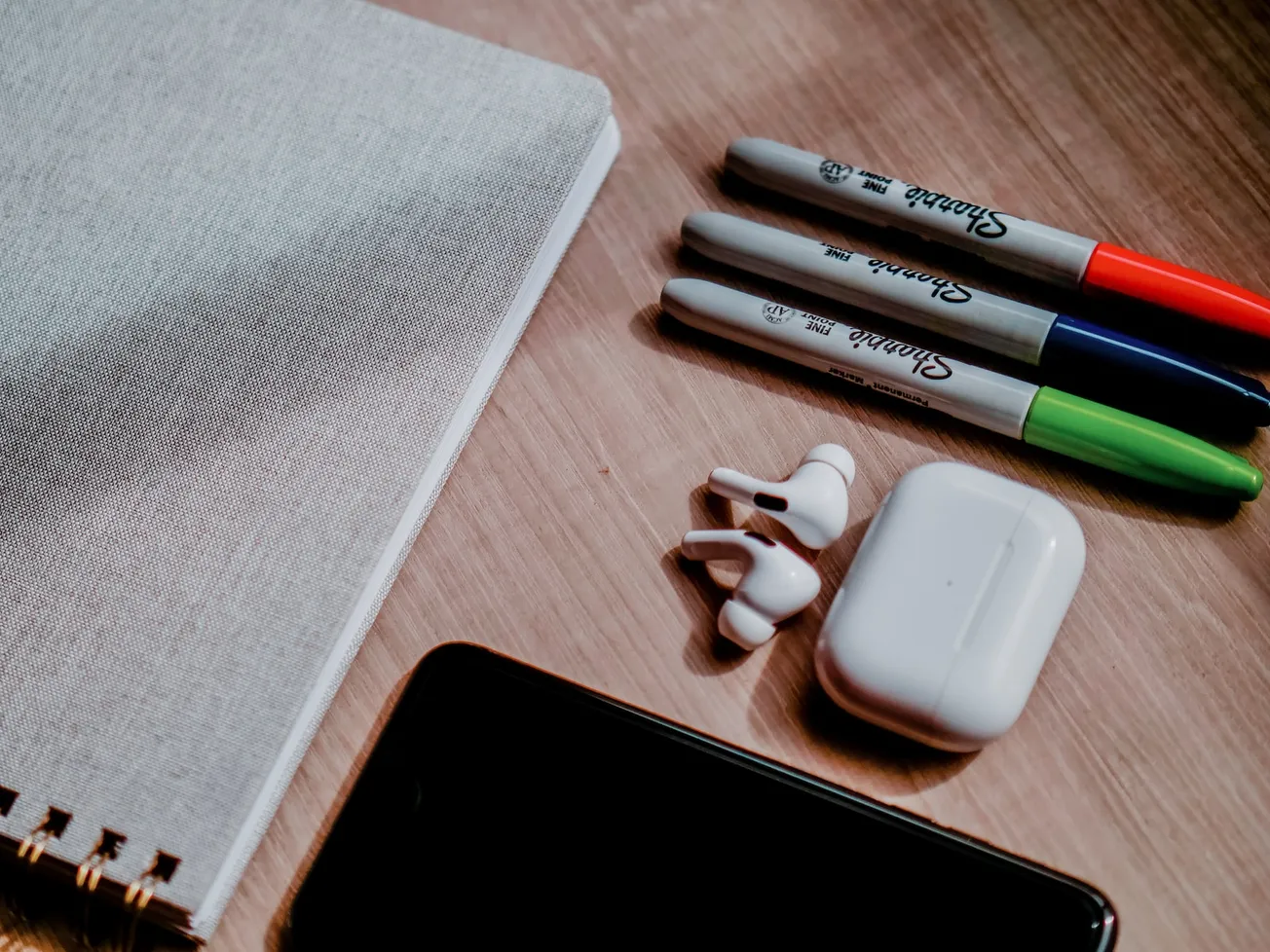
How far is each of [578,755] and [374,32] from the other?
0.98ft

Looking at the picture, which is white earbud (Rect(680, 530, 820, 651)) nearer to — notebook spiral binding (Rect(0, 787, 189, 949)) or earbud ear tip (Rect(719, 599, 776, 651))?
earbud ear tip (Rect(719, 599, 776, 651))

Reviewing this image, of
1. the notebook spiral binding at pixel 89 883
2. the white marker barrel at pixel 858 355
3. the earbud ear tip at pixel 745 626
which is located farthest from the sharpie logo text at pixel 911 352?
the notebook spiral binding at pixel 89 883

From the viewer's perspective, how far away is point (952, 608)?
1.12 feet

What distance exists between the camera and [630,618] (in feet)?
1.24

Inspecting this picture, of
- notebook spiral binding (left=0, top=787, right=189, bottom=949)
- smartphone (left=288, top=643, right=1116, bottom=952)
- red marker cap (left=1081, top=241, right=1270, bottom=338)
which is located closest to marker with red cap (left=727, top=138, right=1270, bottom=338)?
red marker cap (left=1081, top=241, right=1270, bottom=338)

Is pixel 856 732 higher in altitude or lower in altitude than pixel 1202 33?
lower

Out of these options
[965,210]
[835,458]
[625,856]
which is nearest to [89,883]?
[625,856]

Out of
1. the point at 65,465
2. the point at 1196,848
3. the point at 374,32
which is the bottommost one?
the point at 1196,848

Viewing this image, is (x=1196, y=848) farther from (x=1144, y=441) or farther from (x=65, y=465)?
(x=65, y=465)

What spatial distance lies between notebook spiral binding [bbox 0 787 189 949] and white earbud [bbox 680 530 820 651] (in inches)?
7.8

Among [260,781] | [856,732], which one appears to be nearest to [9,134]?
[260,781]

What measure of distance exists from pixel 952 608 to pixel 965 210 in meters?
A: 0.16

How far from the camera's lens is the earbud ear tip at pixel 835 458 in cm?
38

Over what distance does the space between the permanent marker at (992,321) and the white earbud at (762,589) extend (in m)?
0.11
